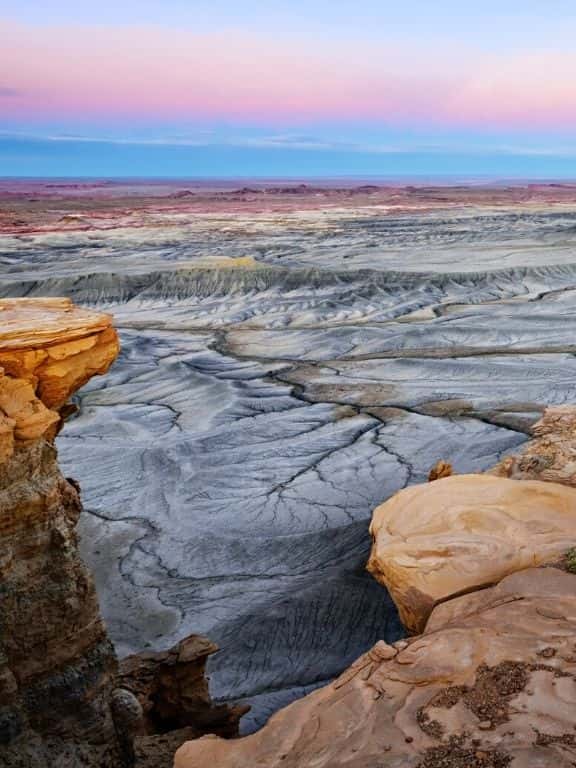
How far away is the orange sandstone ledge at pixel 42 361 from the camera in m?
4.91

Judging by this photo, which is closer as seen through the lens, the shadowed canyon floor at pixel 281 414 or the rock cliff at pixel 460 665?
the rock cliff at pixel 460 665

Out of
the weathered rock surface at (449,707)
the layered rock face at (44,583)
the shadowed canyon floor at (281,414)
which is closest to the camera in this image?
the weathered rock surface at (449,707)

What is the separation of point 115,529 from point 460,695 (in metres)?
7.29

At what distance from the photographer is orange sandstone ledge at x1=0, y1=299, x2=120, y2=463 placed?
16.1 feet

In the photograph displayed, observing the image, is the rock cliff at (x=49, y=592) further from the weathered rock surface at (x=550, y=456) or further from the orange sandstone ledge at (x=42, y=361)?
the weathered rock surface at (x=550, y=456)

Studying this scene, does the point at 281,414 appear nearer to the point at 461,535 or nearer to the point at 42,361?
the point at 461,535

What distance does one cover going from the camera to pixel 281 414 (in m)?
15.6

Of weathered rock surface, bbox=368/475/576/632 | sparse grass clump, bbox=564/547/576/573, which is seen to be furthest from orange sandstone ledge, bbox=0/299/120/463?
sparse grass clump, bbox=564/547/576/573

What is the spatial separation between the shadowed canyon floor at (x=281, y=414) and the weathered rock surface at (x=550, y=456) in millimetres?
1937

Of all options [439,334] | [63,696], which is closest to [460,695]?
[63,696]

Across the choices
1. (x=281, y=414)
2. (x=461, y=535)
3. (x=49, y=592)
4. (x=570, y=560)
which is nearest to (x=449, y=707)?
(x=570, y=560)

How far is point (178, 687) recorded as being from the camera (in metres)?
6.12

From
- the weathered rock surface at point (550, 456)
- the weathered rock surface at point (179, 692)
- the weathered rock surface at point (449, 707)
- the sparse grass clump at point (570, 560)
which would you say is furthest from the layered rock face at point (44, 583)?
the weathered rock surface at point (550, 456)

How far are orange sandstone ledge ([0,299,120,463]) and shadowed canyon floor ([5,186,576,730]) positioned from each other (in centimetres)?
348
